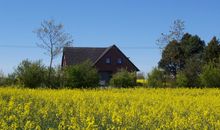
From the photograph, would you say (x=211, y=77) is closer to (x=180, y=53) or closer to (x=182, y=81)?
(x=182, y=81)

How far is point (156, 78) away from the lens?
118 ft

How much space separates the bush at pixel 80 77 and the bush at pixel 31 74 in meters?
1.55

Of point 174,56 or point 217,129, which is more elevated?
point 174,56

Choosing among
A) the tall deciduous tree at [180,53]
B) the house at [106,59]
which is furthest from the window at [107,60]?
the tall deciduous tree at [180,53]

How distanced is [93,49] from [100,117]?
5323 cm

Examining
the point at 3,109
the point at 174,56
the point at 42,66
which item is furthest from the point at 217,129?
the point at 174,56

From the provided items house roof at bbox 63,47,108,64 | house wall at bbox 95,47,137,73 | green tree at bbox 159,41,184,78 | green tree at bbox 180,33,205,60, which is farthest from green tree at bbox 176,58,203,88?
house roof at bbox 63,47,108,64

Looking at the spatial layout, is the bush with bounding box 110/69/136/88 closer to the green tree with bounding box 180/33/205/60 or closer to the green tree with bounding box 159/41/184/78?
the green tree with bounding box 159/41/184/78

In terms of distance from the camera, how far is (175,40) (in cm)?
5338

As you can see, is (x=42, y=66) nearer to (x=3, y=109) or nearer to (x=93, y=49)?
(x=3, y=109)

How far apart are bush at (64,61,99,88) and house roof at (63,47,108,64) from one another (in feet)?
96.0

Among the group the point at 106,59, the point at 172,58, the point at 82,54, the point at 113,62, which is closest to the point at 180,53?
the point at 172,58

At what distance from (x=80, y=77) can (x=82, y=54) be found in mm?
31438

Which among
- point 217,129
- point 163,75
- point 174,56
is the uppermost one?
point 174,56
